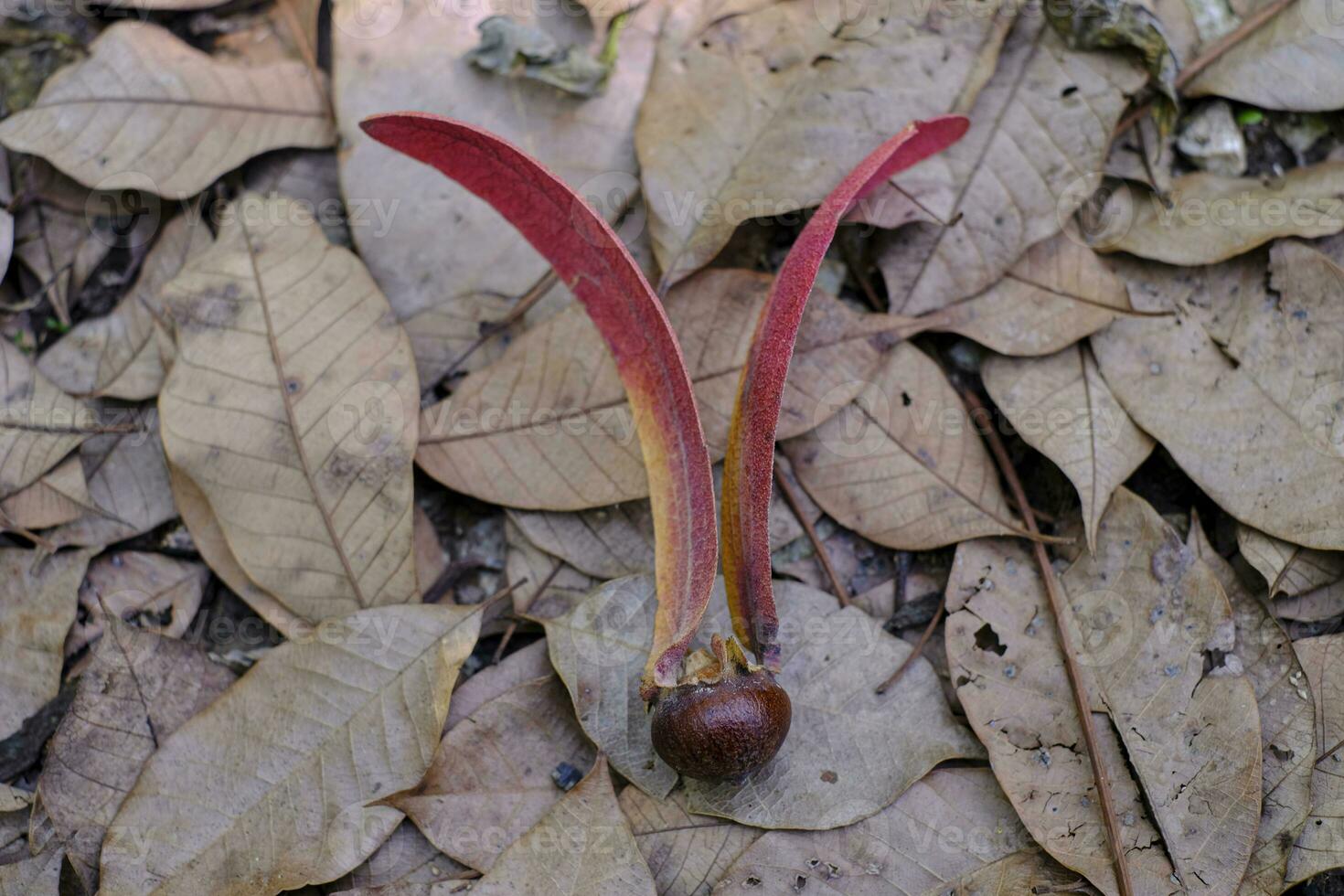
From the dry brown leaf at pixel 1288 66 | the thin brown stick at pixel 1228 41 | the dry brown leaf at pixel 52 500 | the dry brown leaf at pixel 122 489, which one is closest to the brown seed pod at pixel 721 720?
the dry brown leaf at pixel 122 489

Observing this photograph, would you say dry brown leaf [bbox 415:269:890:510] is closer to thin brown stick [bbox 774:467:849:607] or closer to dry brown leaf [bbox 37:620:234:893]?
thin brown stick [bbox 774:467:849:607]

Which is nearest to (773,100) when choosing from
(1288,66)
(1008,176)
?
(1008,176)

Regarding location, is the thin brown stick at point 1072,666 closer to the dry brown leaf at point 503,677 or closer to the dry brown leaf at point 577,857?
the dry brown leaf at point 577,857

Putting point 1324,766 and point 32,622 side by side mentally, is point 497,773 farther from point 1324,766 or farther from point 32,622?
point 1324,766

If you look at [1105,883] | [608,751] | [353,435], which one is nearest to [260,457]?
[353,435]

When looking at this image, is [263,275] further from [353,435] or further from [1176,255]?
[1176,255]
